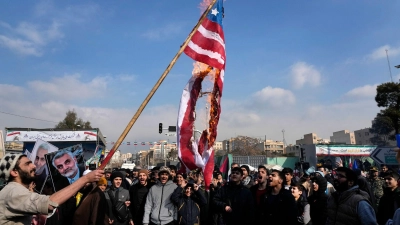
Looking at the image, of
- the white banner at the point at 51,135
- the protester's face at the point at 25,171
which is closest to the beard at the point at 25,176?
the protester's face at the point at 25,171

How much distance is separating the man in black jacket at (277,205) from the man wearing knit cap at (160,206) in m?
1.87

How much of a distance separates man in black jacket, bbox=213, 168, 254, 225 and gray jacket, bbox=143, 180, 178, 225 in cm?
110

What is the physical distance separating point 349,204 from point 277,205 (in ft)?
4.14

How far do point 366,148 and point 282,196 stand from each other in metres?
34.7

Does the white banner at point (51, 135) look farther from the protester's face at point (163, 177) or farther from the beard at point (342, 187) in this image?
the beard at point (342, 187)

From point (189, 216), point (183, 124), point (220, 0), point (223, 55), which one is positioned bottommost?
point (189, 216)

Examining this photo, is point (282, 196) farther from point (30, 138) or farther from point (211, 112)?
point (30, 138)

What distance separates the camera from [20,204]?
8.50 ft

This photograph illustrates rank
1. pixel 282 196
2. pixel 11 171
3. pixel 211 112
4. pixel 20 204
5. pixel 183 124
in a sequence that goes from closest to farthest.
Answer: pixel 20 204
pixel 11 171
pixel 282 196
pixel 183 124
pixel 211 112

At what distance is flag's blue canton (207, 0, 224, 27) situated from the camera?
630cm

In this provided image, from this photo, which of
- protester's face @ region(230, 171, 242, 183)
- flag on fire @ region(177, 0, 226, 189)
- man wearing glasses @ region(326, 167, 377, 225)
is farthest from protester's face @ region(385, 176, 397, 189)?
flag on fire @ region(177, 0, 226, 189)

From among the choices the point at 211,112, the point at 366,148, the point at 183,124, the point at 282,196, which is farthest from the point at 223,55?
the point at 366,148

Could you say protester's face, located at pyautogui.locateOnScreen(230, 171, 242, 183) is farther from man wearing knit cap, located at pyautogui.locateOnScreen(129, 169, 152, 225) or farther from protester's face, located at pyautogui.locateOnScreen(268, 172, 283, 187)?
man wearing knit cap, located at pyautogui.locateOnScreen(129, 169, 152, 225)

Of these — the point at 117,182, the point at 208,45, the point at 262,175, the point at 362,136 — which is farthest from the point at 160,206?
the point at 362,136
